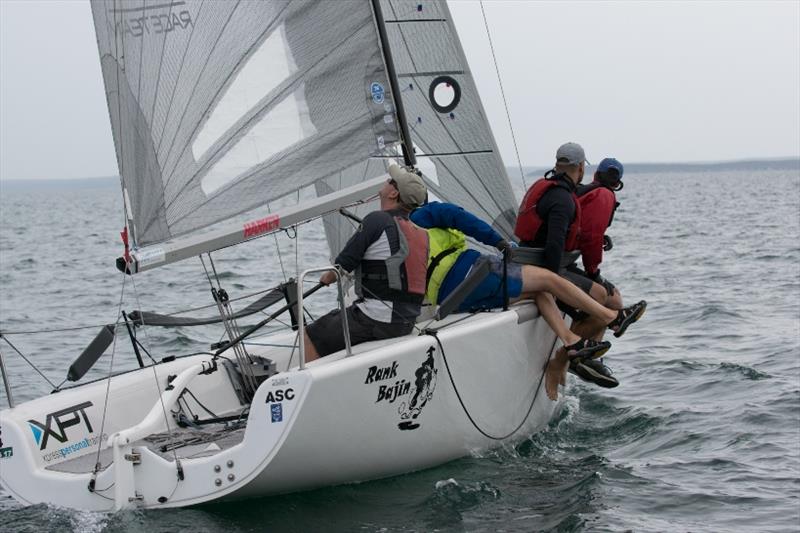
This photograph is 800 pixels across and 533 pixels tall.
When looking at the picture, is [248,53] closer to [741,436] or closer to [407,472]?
[407,472]

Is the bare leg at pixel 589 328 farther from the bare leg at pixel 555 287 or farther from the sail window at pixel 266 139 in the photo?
the sail window at pixel 266 139

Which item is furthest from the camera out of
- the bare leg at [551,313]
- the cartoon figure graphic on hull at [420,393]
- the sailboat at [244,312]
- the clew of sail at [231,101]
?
the bare leg at [551,313]

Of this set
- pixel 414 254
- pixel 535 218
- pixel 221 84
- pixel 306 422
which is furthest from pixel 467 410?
pixel 221 84

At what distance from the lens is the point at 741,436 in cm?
663

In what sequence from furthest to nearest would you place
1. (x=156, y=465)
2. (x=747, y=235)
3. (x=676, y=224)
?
1. (x=676, y=224)
2. (x=747, y=235)
3. (x=156, y=465)

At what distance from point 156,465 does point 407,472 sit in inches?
49.6

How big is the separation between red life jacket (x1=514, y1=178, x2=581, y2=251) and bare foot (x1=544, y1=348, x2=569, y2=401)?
65cm

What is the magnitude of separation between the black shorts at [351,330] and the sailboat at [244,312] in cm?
13

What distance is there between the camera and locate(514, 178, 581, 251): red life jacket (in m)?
6.20

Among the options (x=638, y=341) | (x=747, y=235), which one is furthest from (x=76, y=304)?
(x=747, y=235)

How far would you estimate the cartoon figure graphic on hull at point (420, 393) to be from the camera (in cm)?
532

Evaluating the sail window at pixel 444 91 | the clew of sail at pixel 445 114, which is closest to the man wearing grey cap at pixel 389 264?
the clew of sail at pixel 445 114

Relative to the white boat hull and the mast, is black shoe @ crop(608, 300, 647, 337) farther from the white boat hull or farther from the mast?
the mast

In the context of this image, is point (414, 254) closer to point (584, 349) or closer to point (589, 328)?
point (584, 349)
